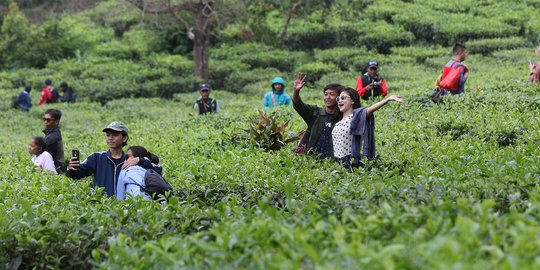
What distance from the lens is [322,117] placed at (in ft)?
24.3

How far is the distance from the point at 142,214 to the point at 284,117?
6.03m

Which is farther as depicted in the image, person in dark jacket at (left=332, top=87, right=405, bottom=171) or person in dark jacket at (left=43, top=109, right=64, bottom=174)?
person in dark jacket at (left=43, top=109, right=64, bottom=174)

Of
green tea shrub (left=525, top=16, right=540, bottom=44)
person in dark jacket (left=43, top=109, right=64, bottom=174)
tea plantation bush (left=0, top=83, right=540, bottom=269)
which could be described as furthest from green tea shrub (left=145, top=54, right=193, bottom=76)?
person in dark jacket (left=43, top=109, right=64, bottom=174)

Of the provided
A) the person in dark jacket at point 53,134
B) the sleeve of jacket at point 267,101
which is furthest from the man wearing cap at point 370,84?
the person in dark jacket at point 53,134

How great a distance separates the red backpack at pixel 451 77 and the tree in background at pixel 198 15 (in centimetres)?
918

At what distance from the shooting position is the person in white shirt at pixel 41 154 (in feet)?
27.4

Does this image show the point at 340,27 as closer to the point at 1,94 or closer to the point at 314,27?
the point at 314,27

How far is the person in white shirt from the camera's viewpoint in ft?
27.4

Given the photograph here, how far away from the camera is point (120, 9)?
28391 mm

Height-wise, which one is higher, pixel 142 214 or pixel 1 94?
pixel 142 214

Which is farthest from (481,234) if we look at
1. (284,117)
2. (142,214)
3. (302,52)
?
(302,52)

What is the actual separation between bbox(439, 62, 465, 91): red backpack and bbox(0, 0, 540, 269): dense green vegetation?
1.13ft

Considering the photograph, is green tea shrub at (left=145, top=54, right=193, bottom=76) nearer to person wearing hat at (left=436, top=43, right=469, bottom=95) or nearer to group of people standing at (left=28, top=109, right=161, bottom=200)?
person wearing hat at (left=436, top=43, right=469, bottom=95)

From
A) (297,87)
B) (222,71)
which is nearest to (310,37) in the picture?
(222,71)
